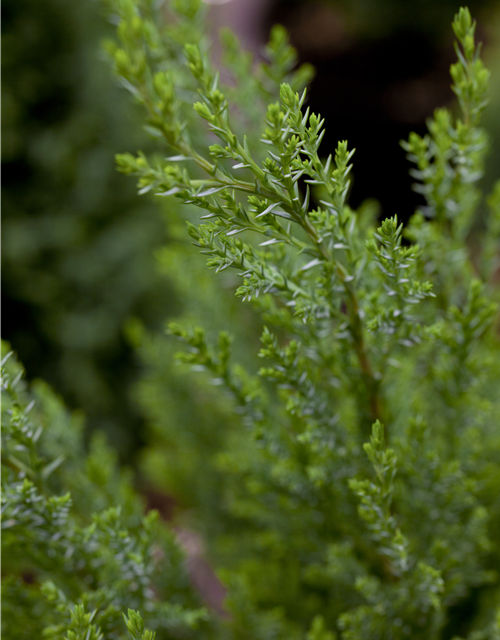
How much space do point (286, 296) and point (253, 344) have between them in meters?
0.63

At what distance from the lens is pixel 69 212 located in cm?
180

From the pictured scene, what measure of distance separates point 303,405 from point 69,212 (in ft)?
4.84

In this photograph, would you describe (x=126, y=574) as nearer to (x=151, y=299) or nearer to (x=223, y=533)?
(x=223, y=533)

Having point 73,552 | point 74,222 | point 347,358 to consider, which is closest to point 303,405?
point 347,358

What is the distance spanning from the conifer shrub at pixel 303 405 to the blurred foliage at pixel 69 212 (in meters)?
0.91

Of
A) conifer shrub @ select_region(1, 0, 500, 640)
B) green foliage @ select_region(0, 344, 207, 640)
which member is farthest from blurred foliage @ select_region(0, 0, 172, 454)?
green foliage @ select_region(0, 344, 207, 640)

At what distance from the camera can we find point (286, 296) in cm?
57

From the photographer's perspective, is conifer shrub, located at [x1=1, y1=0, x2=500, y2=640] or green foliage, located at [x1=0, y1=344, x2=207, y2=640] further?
green foliage, located at [x1=0, y1=344, x2=207, y2=640]

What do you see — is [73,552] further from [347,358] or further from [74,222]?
[74,222]

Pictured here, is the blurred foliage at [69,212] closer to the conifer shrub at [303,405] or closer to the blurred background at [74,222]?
the blurred background at [74,222]

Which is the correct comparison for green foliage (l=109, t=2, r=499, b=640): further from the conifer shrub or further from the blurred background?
the blurred background

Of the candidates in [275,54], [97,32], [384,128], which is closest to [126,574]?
[275,54]

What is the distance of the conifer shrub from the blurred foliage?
0.91 meters

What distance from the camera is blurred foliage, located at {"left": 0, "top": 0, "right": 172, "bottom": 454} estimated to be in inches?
65.5
